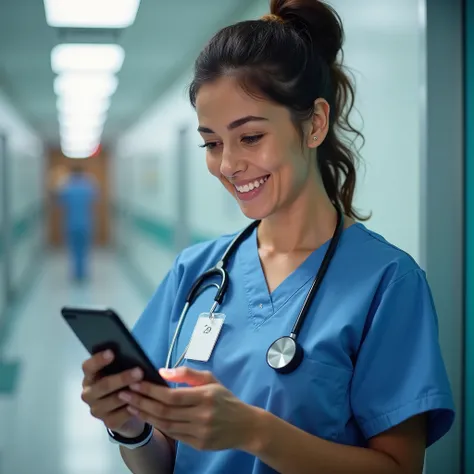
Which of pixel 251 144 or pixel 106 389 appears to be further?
pixel 251 144

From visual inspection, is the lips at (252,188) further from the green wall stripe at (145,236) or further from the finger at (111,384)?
the green wall stripe at (145,236)

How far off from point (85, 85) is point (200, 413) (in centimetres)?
583

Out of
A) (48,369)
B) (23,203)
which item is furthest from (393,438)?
(23,203)

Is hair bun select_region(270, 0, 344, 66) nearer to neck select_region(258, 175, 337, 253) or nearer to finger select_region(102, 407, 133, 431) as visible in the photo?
neck select_region(258, 175, 337, 253)

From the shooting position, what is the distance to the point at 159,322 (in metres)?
1.44

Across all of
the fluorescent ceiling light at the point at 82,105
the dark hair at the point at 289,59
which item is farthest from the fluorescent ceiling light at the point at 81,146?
the dark hair at the point at 289,59

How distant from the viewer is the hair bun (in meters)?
1.30

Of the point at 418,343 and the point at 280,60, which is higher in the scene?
the point at 280,60

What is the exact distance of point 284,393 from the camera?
112 cm

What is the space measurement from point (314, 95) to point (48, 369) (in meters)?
4.02

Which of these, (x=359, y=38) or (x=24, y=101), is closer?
(x=359, y=38)

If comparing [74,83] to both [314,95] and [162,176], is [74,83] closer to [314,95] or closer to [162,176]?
[162,176]

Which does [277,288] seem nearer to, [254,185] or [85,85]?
[254,185]

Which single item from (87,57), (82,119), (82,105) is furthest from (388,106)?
(82,119)
